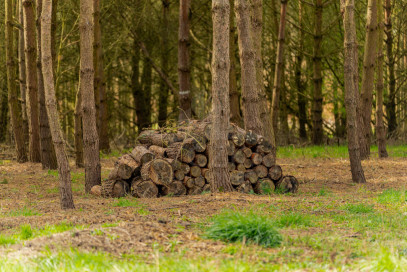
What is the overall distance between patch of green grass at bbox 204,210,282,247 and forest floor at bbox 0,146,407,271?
0.10 m

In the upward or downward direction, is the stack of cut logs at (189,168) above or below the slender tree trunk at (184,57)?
below

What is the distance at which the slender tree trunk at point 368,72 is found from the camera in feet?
48.2

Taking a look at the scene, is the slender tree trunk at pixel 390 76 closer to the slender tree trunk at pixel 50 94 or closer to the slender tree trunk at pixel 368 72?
the slender tree trunk at pixel 368 72

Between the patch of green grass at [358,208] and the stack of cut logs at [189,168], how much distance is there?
2.35 metres

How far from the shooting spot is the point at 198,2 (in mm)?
20469

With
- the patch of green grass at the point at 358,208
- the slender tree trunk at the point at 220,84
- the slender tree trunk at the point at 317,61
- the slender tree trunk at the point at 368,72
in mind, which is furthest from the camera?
the slender tree trunk at the point at 317,61

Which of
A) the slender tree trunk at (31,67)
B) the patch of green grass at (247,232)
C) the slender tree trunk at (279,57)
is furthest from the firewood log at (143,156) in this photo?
the slender tree trunk at (279,57)

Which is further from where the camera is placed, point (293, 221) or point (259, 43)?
point (259, 43)

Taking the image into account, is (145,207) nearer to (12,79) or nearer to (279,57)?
(12,79)

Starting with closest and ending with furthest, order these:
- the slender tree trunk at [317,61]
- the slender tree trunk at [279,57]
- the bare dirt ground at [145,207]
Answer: the bare dirt ground at [145,207], the slender tree trunk at [279,57], the slender tree trunk at [317,61]

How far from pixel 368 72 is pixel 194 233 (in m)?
11.0

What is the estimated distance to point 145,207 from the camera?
7.85 metres

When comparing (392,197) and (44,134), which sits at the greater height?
(44,134)

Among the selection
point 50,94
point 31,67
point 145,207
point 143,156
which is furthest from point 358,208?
point 31,67
